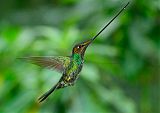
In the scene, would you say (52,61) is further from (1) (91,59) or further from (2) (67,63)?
(1) (91,59)

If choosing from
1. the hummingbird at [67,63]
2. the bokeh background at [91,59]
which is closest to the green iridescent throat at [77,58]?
the hummingbird at [67,63]

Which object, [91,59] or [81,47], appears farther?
[91,59]

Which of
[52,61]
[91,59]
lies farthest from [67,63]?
[91,59]

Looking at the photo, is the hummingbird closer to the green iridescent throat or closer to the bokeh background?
the green iridescent throat

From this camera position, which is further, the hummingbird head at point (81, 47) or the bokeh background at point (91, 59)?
the bokeh background at point (91, 59)

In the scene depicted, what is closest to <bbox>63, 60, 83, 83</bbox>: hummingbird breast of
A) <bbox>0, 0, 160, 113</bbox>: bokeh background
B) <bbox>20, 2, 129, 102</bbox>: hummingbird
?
<bbox>20, 2, 129, 102</bbox>: hummingbird

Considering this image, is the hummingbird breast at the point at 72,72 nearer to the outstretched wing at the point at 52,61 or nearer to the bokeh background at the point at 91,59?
the outstretched wing at the point at 52,61

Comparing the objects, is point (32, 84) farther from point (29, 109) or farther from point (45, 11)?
point (45, 11)
